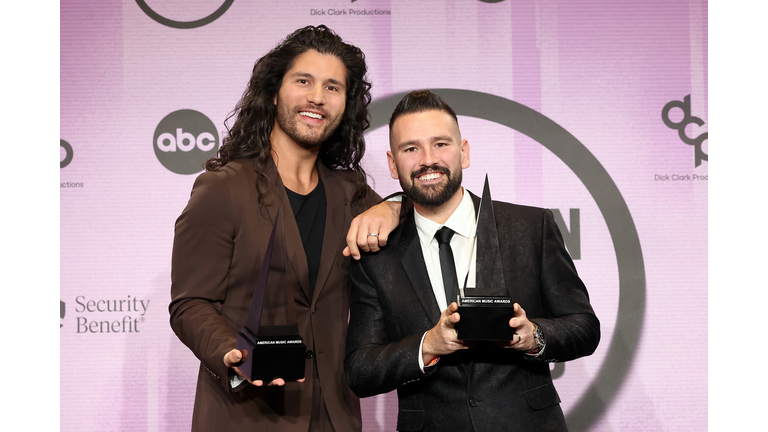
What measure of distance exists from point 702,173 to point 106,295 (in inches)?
139

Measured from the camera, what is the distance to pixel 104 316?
3469mm

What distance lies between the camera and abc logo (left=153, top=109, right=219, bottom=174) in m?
3.53

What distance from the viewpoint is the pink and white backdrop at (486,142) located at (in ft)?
11.5

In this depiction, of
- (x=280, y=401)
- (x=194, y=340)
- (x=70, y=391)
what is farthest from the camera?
(x=70, y=391)

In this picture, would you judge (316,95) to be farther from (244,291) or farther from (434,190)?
(244,291)

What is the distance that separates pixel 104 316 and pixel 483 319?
2638 millimetres

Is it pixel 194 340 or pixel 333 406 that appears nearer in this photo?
pixel 194 340

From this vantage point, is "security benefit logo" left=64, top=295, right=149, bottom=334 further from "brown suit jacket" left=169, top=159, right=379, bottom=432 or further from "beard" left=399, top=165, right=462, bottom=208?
"beard" left=399, top=165, right=462, bottom=208

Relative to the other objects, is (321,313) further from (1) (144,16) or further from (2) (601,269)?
(1) (144,16)

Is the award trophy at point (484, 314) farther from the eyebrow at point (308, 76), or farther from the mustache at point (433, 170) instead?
the eyebrow at point (308, 76)

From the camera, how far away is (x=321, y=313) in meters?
2.27

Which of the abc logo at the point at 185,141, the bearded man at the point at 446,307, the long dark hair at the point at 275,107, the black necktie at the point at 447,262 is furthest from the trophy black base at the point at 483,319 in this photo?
the abc logo at the point at 185,141

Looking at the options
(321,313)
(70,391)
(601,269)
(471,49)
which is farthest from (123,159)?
(601,269)

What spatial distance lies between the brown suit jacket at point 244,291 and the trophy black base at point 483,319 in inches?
27.7
